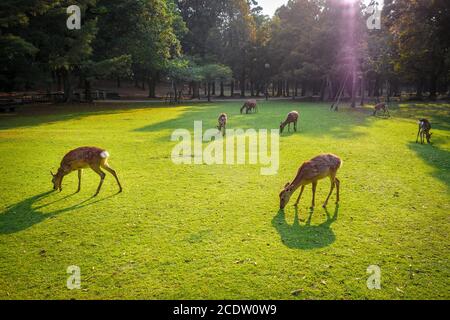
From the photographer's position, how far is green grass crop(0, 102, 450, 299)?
5113 millimetres

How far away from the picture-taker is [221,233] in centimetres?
676

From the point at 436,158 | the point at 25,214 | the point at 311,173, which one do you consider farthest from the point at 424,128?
the point at 25,214

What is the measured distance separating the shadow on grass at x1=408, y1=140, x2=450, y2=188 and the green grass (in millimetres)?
129

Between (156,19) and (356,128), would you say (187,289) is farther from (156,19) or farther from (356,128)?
(156,19)

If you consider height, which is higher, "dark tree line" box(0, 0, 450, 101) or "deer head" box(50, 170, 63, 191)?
"dark tree line" box(0, 0, 450, 101)

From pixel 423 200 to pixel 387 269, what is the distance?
13.0ft

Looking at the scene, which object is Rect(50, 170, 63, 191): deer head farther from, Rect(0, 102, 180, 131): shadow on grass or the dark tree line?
the dark tree line

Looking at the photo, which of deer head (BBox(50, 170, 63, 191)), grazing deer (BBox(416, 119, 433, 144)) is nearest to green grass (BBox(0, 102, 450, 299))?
deer head (BBox(50, 170, 63, 191))

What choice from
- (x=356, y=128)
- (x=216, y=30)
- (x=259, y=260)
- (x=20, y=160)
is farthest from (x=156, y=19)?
(x=259, y=260)

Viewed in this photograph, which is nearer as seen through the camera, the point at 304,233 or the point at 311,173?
the point at 304,233

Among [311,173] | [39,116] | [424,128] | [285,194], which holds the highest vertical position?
[39,116]

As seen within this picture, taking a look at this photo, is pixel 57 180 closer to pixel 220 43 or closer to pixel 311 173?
pixel 311 173

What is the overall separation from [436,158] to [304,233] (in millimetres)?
9296

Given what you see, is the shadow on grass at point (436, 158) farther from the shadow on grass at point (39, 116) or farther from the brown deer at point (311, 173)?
the shadow on grass at point (39, 116)
